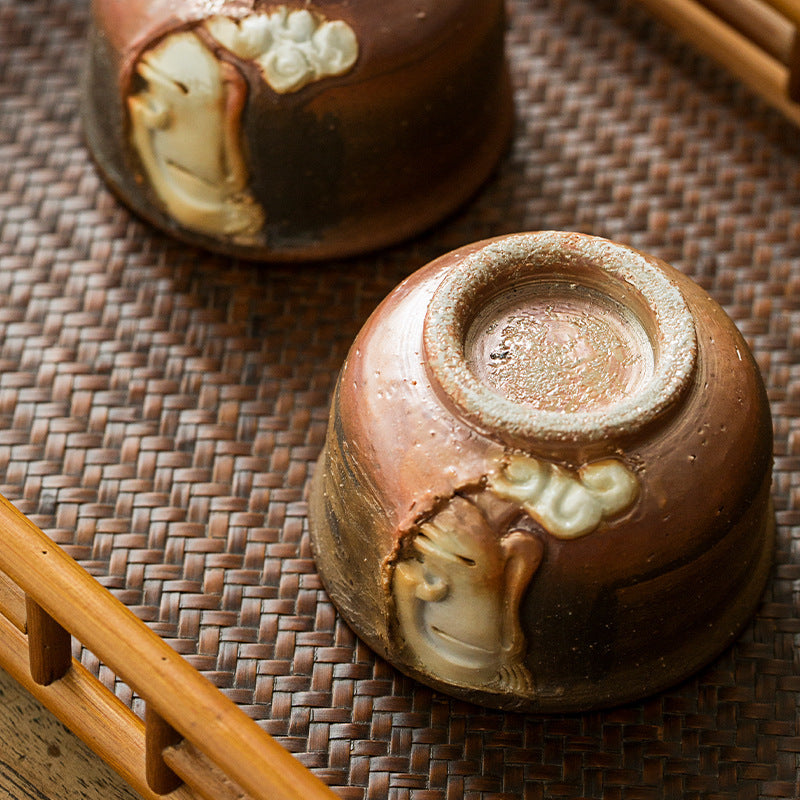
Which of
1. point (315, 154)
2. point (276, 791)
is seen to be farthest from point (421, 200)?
point (276, 791)

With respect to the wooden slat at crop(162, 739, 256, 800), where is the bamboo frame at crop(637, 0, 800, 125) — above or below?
above

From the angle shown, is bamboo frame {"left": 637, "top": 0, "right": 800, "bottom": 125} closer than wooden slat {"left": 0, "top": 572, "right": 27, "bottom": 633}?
No

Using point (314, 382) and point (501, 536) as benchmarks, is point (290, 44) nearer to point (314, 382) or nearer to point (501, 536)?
point (314, 382)

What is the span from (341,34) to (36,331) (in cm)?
51

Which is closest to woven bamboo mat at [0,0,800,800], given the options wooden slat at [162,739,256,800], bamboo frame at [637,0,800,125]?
bamboo frame at [637,0,800,125]

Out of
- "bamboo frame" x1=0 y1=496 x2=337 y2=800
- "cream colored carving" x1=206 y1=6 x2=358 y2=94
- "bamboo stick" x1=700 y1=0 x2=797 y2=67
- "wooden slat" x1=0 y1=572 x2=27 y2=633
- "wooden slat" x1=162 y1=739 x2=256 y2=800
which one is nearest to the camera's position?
"bamboo frame" x1=0 y1=496 x2=337 y2=800

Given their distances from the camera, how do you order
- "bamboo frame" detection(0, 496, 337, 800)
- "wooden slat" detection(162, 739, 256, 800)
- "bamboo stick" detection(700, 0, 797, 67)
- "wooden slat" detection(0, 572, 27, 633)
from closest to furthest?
"bamboo frame" detection(0, 496, 337, 800) < "wooden slat" detection(162, 739, 256, 800) < "wooden slat" detection(0, 572, 27, 633) < "bamboo stick" detection(700, 0, 797, 67)

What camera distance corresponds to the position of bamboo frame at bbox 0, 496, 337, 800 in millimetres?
1043

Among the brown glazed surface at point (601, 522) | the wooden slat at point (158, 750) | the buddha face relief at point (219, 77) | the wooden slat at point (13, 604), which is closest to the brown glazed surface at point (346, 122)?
the buddha face relief at point (219, 77)

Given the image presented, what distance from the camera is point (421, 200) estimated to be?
160cm

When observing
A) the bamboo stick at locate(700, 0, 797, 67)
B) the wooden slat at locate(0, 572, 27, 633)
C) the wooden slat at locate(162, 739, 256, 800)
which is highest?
the bamboo stick at locate(700, 0, 797, 67)

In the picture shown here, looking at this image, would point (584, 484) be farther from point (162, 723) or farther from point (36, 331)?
point (36, 331)

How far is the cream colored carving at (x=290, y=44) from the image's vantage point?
55.8 inches

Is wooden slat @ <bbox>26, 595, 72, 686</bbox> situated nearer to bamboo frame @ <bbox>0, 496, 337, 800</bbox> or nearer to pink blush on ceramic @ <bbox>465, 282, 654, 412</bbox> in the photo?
bamboo frame @ <bbox>0, 496, 337, 800</bbox>
